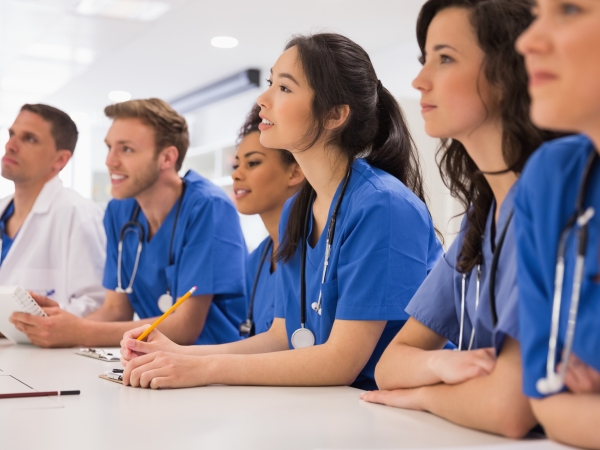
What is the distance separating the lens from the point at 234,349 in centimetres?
170

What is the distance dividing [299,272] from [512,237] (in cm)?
71

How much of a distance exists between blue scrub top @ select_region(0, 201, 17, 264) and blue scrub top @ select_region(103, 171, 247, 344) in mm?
479

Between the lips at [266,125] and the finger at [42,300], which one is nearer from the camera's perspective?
the lips at [266,125]

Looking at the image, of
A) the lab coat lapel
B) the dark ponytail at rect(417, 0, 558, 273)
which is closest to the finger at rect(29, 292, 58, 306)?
the lab coat lapel

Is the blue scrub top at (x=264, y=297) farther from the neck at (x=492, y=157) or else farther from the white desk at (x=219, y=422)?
the neck at (x=492, y=157)

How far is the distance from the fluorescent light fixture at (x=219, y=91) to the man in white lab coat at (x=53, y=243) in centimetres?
381

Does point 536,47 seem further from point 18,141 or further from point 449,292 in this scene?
point 18,141

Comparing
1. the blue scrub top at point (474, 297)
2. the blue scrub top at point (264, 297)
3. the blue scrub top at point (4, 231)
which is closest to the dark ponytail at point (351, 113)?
the blue scrub top at point (264, 297)

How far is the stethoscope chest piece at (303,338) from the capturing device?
1605mm

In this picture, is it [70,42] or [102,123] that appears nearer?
[70,42]

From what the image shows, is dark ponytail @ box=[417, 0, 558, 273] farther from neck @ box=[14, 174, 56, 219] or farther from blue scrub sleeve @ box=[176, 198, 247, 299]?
neck @ box=[14, 174, 56, 219]

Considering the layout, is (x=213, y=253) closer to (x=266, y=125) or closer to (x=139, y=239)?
(x=139, y=239)

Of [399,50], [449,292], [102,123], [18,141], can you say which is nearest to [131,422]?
[449,292]

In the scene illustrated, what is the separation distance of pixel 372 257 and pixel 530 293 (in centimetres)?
58
